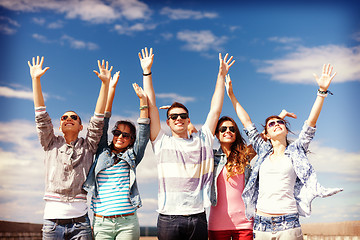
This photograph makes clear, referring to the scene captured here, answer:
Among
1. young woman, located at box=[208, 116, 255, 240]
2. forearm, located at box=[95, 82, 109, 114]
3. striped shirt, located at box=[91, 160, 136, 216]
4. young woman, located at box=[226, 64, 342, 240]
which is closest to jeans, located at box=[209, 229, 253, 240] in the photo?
young woman, located at box=[208, 116, 255, 240]

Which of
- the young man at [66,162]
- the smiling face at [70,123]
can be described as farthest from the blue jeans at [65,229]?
the smiling face at [70,123]

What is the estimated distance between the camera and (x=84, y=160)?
633 cm

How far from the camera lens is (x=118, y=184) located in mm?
6117

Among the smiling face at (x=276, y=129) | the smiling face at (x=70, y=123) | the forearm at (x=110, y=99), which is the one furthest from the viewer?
the forearm at (x=110, y=99)

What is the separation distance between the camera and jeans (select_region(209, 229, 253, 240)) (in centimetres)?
603

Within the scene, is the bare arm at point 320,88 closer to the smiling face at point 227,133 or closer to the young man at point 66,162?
the smiling face at point 227,133

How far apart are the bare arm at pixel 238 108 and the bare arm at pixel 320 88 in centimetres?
114

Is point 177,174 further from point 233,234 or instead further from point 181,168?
point 233,234

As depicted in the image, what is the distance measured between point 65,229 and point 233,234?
272 cm

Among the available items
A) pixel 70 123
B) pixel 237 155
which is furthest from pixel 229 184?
pixel 70 123

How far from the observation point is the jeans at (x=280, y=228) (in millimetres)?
5648

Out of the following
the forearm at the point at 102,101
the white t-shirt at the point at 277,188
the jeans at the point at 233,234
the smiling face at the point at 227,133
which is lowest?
the jeans at the point at 233,234

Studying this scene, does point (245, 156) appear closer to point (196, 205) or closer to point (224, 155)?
point (224, 155)

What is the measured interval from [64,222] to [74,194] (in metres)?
0.46
